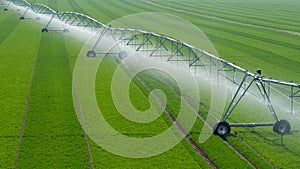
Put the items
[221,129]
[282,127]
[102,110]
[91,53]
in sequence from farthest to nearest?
[91,53], [102,110], [221,129], [282,127]

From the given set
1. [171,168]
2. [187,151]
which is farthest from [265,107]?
[171,168]

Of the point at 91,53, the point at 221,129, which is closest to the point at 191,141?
the point at 221,129

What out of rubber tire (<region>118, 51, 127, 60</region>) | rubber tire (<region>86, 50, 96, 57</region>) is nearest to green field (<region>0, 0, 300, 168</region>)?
rubber tire (<region>118, 51, 127, 60</region>)

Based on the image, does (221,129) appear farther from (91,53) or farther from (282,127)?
(91,53)

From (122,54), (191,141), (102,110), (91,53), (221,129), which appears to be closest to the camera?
(191,141)

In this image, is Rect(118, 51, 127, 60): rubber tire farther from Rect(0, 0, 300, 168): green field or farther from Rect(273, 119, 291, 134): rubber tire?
Rect(273, 119, 291, 134): rubber tire

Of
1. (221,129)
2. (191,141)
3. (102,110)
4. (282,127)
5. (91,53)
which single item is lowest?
(91,53)
